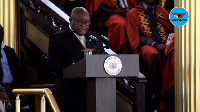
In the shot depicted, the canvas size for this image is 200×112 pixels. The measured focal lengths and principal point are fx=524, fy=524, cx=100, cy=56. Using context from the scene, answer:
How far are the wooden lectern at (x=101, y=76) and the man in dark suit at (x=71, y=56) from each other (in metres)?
0.53

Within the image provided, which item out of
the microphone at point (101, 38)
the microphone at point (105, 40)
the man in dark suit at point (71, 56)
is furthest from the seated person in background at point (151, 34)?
the microphone at point (105, 40)

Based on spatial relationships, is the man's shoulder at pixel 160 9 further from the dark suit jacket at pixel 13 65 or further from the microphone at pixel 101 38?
the microphone at pixel 101 38

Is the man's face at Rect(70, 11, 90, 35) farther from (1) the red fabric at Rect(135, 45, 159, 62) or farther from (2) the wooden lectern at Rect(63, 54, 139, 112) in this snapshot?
(1) the red fabric at Rect(135, 45, 159, 62)

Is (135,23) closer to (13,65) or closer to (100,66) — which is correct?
(13,65)

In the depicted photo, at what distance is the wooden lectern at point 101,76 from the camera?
3.86 m

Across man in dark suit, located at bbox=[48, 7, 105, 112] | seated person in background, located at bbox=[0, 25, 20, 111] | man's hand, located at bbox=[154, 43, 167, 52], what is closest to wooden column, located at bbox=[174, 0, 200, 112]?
man's hand, located at bbox=[154, 43, 167, 52]

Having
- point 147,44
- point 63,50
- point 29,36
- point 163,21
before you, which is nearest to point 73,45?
point 63,50

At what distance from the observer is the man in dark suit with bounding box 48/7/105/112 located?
4.56 m

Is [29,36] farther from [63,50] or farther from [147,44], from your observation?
[63,50]

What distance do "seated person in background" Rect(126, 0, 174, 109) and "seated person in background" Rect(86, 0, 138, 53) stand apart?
0.15 m

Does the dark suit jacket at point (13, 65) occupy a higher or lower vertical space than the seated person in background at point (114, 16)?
lower

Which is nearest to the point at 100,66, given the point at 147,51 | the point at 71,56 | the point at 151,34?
the point at 71,56

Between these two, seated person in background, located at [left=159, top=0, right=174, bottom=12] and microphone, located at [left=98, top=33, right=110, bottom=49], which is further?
seated person in background, located at [left=159, top=0, right=174, bottom=12]

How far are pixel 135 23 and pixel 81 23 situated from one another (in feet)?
8.92
